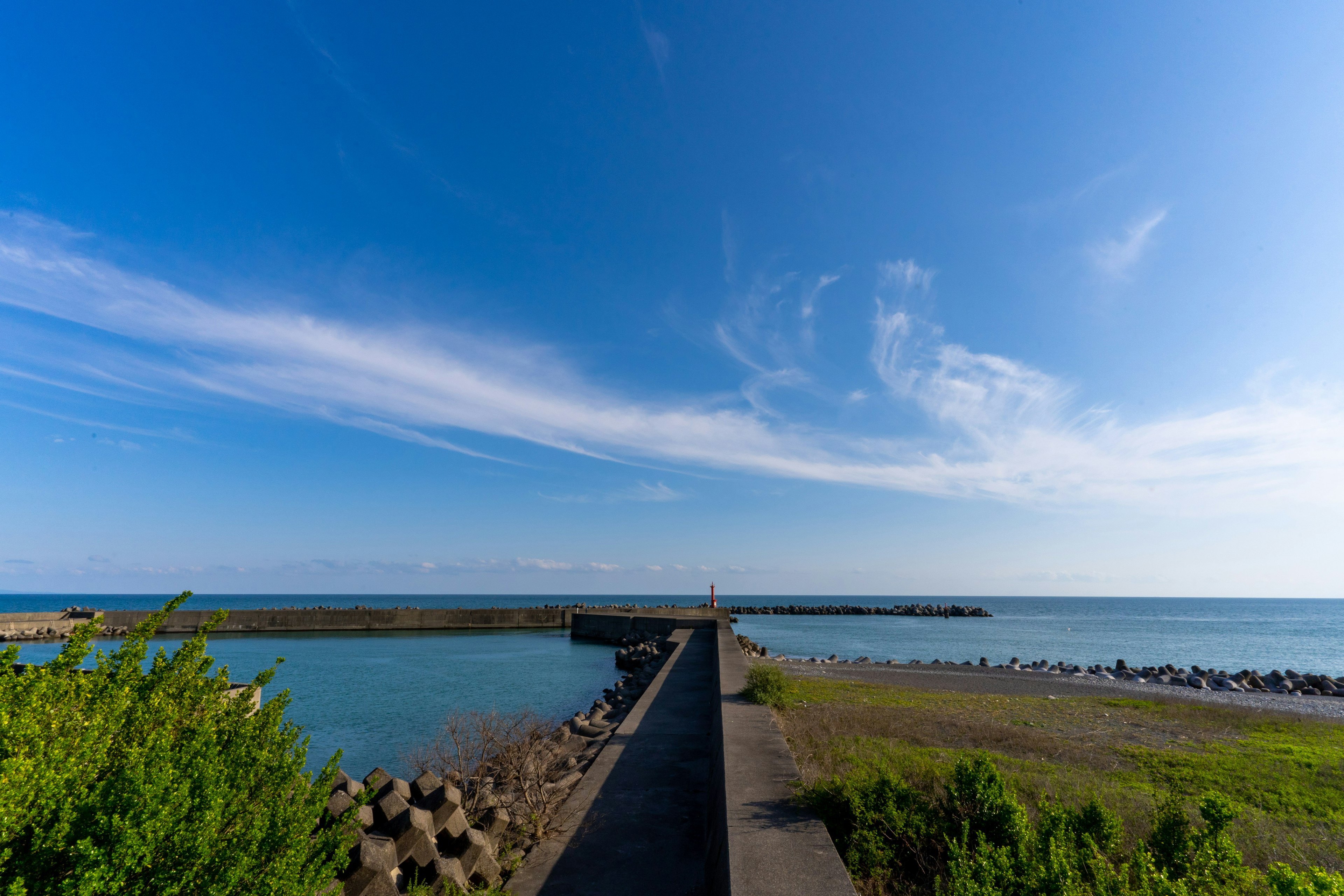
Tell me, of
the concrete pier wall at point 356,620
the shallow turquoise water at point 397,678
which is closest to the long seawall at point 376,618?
the concrete pier wall at point 356,620

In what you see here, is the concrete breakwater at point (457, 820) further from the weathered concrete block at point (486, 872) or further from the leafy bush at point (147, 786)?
the leafy bush at point (147, 786)

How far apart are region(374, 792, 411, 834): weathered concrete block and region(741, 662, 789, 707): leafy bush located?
19.3 ft

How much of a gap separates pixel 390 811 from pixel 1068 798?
269 inches

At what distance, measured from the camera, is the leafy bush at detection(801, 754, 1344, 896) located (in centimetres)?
333

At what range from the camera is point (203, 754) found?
2805mm

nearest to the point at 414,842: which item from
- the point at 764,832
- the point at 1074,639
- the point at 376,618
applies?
A: the point at 764,832

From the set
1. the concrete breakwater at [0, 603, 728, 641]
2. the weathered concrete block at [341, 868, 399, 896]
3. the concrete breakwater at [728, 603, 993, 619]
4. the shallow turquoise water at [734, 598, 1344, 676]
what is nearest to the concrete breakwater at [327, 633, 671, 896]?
the weathered concrete block at [341, 868, 399, 896]

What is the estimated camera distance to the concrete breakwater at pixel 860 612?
89125mm

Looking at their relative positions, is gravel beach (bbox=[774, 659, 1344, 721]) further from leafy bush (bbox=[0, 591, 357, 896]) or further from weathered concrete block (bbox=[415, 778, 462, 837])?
leafy bush (bbox=[0, 591, 357, 896])

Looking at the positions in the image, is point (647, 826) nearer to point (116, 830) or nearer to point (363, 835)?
point (363, 835)

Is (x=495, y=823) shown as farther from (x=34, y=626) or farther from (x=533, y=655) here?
(x=34, y=626)

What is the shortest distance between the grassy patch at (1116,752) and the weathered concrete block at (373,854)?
3.76 m

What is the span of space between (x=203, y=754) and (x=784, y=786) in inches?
172

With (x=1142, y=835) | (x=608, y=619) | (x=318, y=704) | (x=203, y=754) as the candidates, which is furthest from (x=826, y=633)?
(x=203, y=754)
